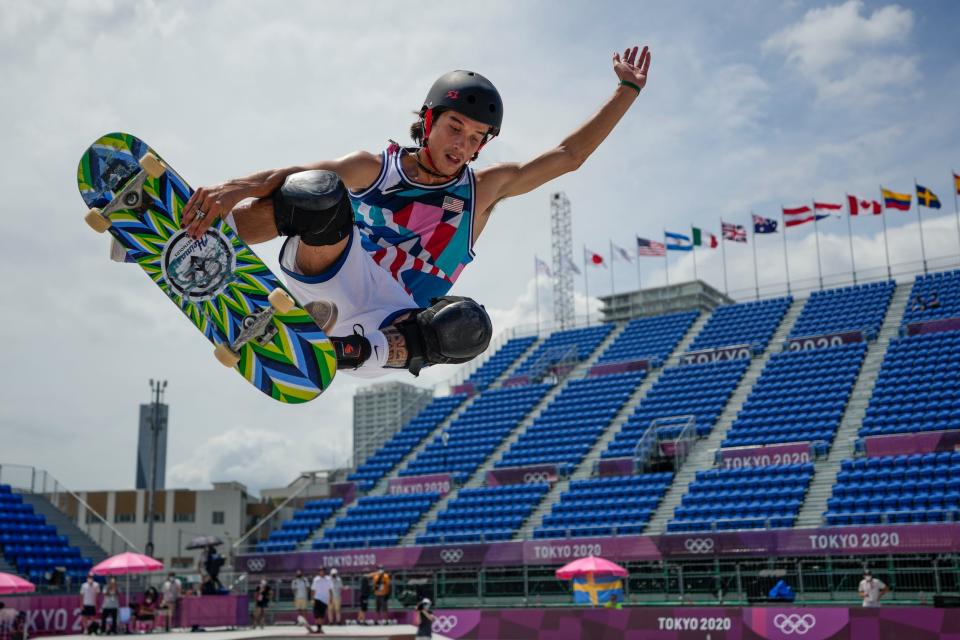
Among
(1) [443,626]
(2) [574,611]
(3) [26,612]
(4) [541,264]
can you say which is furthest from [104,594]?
(4) [541,264]

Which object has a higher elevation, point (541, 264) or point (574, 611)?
point (541, 264)

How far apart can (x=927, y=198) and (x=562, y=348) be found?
49.8 ft

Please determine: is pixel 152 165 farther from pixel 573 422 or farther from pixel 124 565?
pixel 573 422

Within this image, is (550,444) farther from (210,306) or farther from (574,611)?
(210,306)

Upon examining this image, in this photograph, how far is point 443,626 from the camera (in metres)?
20.4

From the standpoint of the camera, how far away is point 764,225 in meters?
38.7

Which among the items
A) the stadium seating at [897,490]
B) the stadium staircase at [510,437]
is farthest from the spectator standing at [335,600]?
the stadium seating at [897,490]

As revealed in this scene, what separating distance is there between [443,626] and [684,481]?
8347 mm

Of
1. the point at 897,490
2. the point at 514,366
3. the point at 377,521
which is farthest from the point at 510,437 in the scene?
the point at 897,490

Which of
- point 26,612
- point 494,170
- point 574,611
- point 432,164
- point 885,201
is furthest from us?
point 885,201

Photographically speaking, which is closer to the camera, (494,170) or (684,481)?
(494,170)

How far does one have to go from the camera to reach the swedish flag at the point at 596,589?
20125 mm

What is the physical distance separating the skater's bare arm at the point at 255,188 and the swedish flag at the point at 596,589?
54.5 feet

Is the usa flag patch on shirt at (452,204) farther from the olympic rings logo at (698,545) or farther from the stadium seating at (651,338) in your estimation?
the stadium seating at (651,338)
